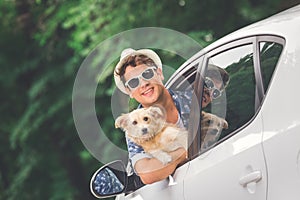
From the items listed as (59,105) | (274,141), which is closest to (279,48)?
(274,141)

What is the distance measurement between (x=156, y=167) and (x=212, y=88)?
1.54 ft

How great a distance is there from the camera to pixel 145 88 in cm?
360

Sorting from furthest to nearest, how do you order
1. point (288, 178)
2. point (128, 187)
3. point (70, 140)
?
point (70, 140) → point (128, 187) → point (288, 178)

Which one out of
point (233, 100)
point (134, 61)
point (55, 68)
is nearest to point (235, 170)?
point (233, 100)

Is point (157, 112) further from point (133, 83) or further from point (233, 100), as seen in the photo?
point (233, 100)

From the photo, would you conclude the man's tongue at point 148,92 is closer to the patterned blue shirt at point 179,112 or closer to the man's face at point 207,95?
Answer: the patterned blue shirt at point 179,112

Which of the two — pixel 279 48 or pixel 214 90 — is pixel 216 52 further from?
pixel 279 48

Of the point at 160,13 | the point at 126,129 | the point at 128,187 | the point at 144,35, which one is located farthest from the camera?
the point at 160,13

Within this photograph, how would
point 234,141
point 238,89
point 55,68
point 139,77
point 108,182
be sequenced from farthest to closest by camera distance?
point 55,68
point 108,182
point 139,77
point 238,89
point 234,141

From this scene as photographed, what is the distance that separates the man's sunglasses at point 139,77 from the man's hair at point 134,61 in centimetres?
3

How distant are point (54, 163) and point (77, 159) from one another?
0.34m

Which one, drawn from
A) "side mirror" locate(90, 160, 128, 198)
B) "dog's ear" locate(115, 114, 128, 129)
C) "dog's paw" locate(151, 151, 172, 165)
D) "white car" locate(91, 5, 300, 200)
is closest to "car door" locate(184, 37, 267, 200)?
"white car" locate(91, 5, 300, 200)

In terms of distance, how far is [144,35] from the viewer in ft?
19.0

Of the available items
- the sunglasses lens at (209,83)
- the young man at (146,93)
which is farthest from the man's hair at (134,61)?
the sunglasses lens at (209,83)
